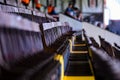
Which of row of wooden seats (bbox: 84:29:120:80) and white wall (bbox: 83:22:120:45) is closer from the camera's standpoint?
row of wooden seats (bbox: 84:29:120:80)

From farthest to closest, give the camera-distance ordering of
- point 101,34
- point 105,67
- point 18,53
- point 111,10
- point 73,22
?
point 111,10, point 73,22, point 101,34, point 18,53, point 105,67

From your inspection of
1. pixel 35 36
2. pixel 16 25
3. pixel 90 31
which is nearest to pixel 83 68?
pixel 35 36

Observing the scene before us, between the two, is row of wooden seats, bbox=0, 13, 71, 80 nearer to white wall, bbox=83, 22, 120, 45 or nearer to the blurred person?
white wall, bbox=83, 22, 120, 45

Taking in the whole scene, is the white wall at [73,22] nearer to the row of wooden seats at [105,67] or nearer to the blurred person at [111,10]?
the blurred person at [111,10]

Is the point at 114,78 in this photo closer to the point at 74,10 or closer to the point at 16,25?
the point at 16,25

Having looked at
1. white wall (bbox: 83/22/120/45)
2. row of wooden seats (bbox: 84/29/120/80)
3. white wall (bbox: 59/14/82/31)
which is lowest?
white wall (bbox: 83/22/120/45)

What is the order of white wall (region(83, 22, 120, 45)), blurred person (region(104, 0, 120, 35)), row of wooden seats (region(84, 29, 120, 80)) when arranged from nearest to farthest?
row of wooden seats (region(84, 29, 120, 80)) → white wall (region(83, 22, 120, 45)) → blurred person (region(104, 0, 120, 35))

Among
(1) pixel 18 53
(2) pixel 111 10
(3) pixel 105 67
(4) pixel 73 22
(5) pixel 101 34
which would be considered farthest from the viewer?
(2) pixel 111 10

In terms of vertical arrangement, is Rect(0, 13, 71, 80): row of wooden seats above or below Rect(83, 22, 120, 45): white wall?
above

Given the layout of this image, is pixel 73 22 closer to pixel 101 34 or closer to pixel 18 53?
pixel 101 34

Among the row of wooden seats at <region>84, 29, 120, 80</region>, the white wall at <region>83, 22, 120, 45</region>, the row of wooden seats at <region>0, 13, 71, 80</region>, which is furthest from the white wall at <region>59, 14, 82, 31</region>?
the row of wooden seats at <region>84, 29, 120, 80</region>

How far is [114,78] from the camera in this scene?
102cm

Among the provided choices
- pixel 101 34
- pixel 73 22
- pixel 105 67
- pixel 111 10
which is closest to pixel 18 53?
pixel 105 67

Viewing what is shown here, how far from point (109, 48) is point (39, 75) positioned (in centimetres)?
Answer: 308
